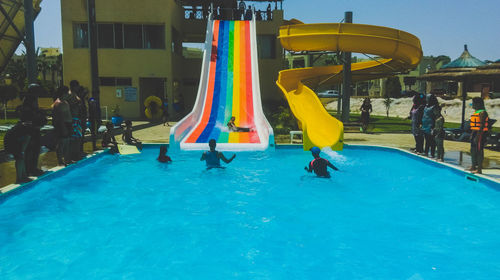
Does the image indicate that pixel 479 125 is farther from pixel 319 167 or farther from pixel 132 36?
pixel 132 36

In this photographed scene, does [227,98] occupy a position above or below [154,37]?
below

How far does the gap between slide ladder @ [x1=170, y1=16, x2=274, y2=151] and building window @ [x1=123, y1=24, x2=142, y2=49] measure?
14.7ft

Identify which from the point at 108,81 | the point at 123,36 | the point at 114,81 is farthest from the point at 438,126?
the point at 123,36

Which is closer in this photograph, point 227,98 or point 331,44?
point 331,44

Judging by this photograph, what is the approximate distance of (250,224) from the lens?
654 centimetres

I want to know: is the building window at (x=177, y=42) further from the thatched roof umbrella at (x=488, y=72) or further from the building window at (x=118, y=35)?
the thatched roof umbrella at (x=488, y=72)

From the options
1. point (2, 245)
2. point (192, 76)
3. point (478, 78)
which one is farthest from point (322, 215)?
point (192, 76)

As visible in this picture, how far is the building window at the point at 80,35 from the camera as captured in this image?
22.5 meters

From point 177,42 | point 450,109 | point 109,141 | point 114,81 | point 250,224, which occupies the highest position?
point 177,42

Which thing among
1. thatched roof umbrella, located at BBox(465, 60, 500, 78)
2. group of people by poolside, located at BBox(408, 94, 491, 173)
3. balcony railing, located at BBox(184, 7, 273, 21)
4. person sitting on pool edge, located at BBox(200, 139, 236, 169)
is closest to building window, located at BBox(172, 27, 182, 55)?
balcony railing, located at BBox(184, 7, 273, 21)

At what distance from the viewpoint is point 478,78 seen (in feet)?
48.4

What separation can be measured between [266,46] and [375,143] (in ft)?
48.8

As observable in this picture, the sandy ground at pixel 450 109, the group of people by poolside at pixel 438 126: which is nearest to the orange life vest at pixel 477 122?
the group of people by poolside at pixel 438 126

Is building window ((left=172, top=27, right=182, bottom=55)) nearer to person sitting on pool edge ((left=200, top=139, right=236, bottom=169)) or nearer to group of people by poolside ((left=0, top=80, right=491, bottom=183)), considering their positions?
group of people by poolside ((left=0, top=80, right=491, bottom=183))
